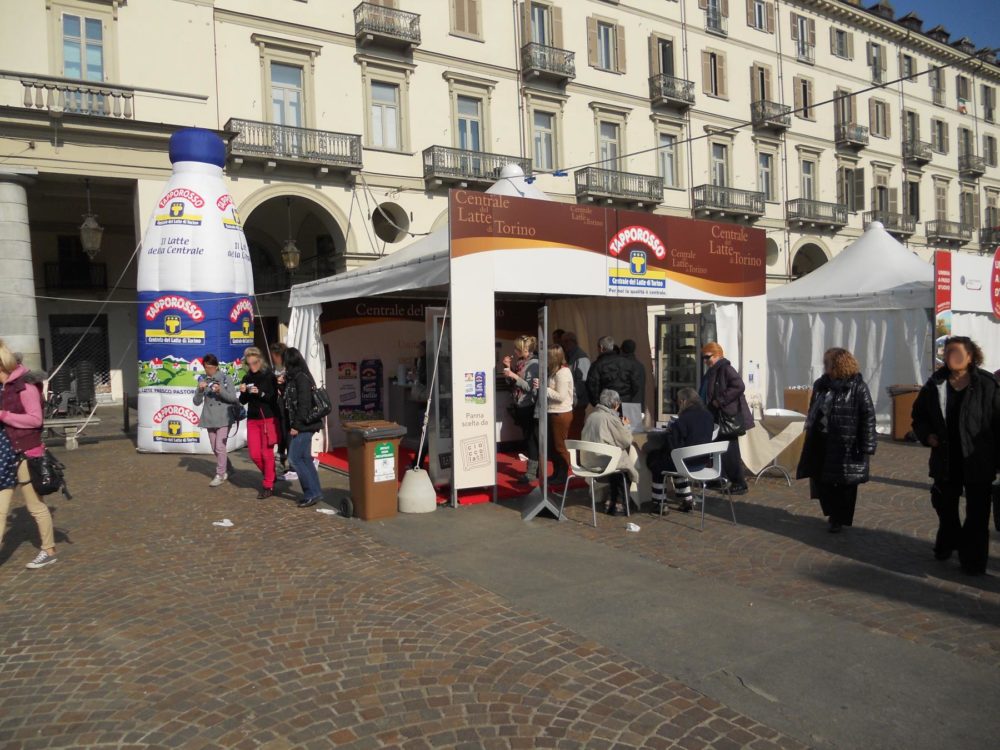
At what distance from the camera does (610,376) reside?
843 centimetres

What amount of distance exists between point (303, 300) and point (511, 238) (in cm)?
412

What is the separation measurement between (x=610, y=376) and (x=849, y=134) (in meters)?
30.3

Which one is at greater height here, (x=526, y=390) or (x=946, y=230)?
(x=946, y=230)

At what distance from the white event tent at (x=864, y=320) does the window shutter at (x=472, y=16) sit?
12.8 meters

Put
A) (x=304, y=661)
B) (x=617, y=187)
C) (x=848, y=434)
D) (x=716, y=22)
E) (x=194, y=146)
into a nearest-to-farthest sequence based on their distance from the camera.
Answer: (x=304, y=661)
(x=848, y=434)
(x=194, y=146)
(x=617, y=187)
(x=716, y=22)

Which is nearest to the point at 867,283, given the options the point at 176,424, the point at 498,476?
the point at 498,476

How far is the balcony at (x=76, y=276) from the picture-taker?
22.3m

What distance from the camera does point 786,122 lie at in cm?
3081

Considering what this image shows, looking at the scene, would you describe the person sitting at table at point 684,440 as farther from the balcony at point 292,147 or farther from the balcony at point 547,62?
the balcony at point 547,62

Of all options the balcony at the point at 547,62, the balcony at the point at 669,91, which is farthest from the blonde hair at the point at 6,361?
the balcony at the point at 669,91

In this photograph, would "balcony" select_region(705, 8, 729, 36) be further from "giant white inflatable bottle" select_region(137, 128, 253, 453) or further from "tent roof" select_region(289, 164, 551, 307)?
"giant white inflatable bottle" select_region(137, 128, 253, 453)

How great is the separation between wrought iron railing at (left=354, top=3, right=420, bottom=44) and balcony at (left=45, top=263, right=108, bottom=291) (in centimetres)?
1077

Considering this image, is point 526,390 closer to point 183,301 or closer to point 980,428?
point 980,428

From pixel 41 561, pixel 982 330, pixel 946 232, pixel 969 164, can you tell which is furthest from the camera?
pixel 969 164
